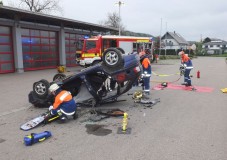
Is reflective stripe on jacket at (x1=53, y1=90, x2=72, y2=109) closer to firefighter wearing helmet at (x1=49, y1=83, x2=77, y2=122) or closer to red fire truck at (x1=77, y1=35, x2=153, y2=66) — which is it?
firefighter wearing helmet at (x1=49, y1=83, x2=77, y2=122)

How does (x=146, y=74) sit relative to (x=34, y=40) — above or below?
below

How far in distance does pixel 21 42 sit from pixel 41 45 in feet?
8.92

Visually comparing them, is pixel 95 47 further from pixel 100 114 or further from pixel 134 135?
pixel 134 135

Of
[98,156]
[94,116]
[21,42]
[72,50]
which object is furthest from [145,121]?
[72,50]

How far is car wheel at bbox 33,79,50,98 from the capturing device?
7309 millimetres

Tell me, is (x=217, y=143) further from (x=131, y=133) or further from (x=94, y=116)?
(x=94, y=116)

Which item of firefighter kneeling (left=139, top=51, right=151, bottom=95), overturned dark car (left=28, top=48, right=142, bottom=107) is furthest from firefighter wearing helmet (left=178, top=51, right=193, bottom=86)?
overturned dark car (left=28, top=48, right=142, bottom=107)

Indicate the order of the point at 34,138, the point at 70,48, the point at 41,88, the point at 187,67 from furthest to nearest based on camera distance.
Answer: the point at 70,48
the point at 187,67
the point at 41,88
the point at 34,138

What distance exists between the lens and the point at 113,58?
23.2 feet

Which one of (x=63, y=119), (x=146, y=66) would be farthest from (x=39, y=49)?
(x=63, y=119)

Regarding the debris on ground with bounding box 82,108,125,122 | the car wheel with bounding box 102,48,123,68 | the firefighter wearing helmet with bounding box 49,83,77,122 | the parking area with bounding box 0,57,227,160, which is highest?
the car wheel with bounding box 102,48,123,68

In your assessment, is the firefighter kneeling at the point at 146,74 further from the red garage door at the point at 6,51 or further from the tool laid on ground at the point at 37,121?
the red garage door at the point at 6,51

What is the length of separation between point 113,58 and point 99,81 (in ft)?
3.21

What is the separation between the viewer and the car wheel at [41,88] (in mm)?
7309
